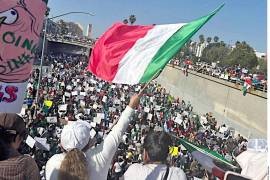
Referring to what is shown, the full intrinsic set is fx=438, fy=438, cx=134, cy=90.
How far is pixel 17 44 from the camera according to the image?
454cm

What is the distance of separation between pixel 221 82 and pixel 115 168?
74.6 feet

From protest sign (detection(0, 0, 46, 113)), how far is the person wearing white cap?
205 centimetres

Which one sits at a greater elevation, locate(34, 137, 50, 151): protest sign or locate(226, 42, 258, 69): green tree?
locate(226, 42, 258, 69): green tree

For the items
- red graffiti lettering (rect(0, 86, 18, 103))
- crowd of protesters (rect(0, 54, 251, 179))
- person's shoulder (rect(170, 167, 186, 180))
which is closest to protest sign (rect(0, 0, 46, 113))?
red graffiti lettering (rect(0, 86, 18, 103))

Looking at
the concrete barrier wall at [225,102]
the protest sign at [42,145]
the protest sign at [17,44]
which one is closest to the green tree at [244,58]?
the concrete barrier wall at [225,102]

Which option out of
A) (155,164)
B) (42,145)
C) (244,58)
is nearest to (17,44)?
(155,164)

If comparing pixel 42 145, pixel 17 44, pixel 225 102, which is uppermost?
pixel 17 44

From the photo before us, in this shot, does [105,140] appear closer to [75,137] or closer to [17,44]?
[75,137]

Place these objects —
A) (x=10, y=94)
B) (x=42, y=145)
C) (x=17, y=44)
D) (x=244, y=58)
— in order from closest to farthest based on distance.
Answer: (x=17, y=44) → (x=10, y=94) → (x=42, y=145) → (x=244, y=58)

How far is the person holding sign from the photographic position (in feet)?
7.22

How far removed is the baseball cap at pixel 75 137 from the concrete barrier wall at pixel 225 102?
1872cm

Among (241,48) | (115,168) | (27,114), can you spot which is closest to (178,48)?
(115,168)

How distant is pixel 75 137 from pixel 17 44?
219 centimetres

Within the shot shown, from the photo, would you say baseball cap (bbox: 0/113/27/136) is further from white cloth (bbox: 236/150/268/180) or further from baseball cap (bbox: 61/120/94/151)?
white cloth (bbox: 236/150/268/180)
